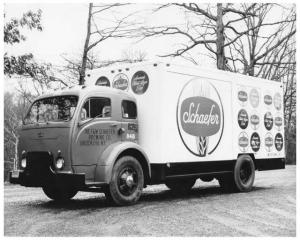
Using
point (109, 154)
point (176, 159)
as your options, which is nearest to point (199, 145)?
point (176, 159)

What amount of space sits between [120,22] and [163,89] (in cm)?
700

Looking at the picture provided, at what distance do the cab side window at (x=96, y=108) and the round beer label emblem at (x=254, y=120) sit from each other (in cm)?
487

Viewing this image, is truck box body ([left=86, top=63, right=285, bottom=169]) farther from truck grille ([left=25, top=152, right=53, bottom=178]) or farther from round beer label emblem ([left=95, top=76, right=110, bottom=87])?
truck grille ([left=25, top=152, right=53, bottom=178])

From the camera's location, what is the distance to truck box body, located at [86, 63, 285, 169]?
9664 mm

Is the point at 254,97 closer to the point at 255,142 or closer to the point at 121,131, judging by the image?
the point at 255,142

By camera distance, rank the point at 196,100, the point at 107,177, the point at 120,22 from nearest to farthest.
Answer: the point at 107,177, the point at 196,100, the point at 120,22

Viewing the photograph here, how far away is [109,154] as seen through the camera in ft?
28.5

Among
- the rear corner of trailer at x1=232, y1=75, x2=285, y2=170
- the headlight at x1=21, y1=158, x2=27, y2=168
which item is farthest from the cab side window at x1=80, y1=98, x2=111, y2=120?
the rear corner of trailer at x1=232, y1=75, x2=285, y2=170

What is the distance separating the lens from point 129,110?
9.58 m

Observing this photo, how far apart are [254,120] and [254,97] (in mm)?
637

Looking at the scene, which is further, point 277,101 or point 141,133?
point 277,101

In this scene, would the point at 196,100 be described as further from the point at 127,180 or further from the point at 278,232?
the point at 278,232

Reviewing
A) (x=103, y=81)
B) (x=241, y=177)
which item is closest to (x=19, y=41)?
(x=103, y=81)

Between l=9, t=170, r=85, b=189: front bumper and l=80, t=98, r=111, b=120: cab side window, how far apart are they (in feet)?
3.84
